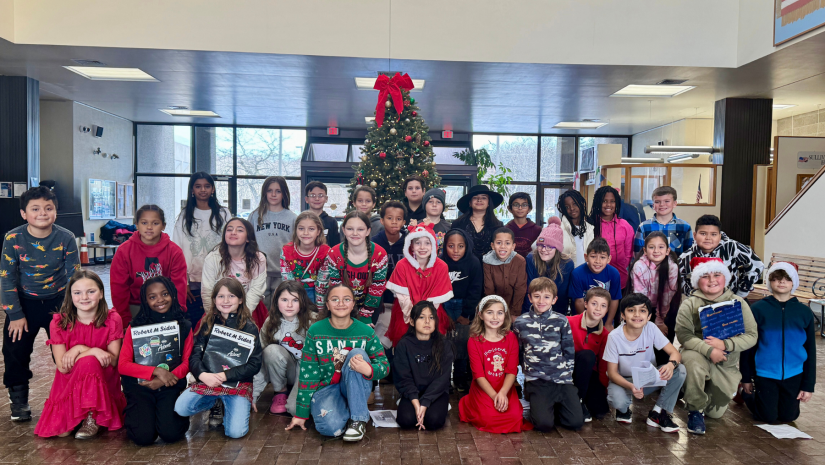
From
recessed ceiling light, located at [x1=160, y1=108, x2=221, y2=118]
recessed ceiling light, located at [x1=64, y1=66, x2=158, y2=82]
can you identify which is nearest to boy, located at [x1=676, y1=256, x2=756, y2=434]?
recessed ceiling light, located at [x1=64, y1=66, x2=158, y2=82]

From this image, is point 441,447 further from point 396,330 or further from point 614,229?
point 614,229

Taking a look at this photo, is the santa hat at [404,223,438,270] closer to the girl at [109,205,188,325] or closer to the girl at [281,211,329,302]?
the girl at [281,211,329,302]

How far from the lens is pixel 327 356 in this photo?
350 centimetres

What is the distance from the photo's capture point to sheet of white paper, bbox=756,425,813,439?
3.45 meters

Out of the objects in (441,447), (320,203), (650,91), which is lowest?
(441,447)

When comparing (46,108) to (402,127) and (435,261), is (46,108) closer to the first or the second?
(402,127)

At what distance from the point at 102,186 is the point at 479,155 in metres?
8.47

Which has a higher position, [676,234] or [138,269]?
[676,234]

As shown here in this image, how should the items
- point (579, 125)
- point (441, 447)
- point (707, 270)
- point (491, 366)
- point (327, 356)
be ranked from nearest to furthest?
point (441, 447)
point (327, 356)
point (491, 366)
point (707, 270)
point (579, 125)

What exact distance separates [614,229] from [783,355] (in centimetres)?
156

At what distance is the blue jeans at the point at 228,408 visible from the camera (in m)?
3.25

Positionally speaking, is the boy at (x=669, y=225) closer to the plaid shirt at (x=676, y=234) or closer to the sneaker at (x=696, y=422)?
the plaid shirt at (x=676, y=234)

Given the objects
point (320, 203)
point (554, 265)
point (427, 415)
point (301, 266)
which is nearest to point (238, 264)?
point (301, 266)

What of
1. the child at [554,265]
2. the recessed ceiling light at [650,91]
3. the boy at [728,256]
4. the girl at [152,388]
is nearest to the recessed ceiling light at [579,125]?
the recessed ceiling light at [650,91]
